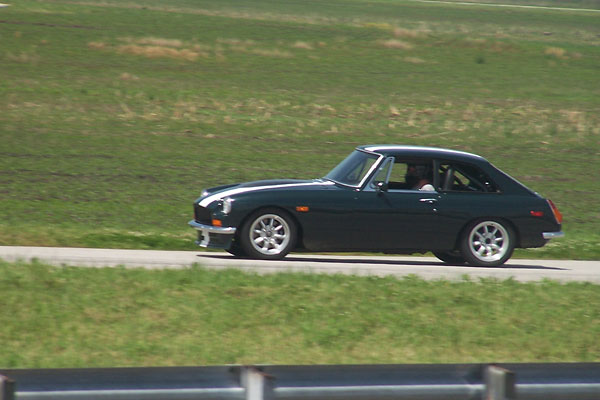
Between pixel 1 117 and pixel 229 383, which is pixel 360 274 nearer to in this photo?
pixel 229 383

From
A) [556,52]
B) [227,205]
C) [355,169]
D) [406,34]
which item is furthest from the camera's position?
[406,34]

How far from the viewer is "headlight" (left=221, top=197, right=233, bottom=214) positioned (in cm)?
1216

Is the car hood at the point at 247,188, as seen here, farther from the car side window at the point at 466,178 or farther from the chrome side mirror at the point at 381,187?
the car side window at the point at 466,178

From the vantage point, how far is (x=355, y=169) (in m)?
12.9

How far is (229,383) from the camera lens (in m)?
5.33

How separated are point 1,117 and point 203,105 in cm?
688

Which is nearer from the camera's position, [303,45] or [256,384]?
[256,384]

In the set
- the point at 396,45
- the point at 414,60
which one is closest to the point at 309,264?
the point at 414,60

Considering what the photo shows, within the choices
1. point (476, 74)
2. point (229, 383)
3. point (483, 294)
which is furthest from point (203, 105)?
point (229, 383)

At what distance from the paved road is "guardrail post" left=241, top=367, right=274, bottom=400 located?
18.2ft

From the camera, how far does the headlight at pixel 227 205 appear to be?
12.2 meters

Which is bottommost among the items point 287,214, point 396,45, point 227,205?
point 287,214

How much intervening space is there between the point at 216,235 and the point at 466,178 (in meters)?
3.55

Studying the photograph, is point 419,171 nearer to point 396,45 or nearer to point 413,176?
point 413,176
